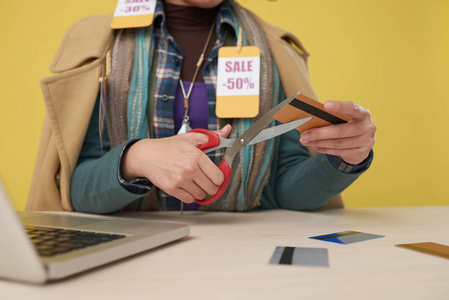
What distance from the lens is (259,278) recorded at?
0.40m

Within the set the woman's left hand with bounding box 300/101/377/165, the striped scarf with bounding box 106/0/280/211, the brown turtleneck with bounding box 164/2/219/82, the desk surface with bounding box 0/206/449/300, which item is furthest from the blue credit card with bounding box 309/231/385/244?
the brown turtleneck with bounding box 164/2/219/82

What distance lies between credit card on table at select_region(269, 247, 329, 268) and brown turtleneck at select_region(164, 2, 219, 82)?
691 millimetres

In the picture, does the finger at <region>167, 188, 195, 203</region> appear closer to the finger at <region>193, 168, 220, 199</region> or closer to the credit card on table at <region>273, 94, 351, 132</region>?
the finger at <region>193, 168, 220, 199</region>

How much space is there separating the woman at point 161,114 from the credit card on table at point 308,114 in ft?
0.33

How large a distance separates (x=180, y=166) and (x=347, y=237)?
0.29 metres

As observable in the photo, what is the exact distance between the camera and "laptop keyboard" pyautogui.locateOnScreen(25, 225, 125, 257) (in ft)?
1.31

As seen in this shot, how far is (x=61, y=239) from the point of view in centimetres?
44

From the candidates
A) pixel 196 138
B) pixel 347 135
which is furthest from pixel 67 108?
pixel 347 135

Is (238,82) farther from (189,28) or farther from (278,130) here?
(278,130)

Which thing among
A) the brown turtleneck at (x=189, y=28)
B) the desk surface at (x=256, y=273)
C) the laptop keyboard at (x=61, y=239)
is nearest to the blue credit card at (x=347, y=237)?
the desk surface at (x=256, y=273)

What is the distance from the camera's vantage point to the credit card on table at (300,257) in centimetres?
45

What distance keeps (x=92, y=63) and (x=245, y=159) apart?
17.1 inches

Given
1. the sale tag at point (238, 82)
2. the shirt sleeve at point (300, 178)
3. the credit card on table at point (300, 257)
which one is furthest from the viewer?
the sale tag at point (238, 82)

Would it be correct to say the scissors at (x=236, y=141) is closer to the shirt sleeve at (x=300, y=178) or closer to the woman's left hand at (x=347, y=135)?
the woman's left hand at (x=347, y=135)
